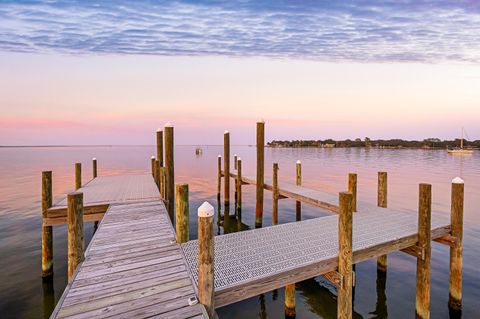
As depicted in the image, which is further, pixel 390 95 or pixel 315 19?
pixel 390 95

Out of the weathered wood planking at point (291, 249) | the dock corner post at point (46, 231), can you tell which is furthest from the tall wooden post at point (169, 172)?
the weathered wood planking at point (291, 249)

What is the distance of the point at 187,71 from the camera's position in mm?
20938

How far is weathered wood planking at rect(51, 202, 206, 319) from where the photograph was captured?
3.43 meters

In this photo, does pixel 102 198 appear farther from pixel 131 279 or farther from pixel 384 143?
pixel 384 143

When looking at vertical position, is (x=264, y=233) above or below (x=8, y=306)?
above

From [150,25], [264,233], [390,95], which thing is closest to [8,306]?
[264,233]

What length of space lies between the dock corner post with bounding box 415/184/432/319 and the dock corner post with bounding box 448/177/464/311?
1.24 meters

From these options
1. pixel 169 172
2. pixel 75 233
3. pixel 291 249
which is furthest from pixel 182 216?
pixel 169 172

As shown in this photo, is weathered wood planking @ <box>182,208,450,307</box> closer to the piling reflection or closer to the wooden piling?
the piling reflection

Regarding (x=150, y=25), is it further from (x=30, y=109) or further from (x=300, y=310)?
(x=30, y=109)

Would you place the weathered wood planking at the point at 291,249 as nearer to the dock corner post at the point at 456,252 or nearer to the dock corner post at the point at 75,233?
the dock corner post at the point at 456,252

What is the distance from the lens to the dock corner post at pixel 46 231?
836 cm

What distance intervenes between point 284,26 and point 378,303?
49.7ft

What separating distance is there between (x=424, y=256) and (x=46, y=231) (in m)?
11.4
